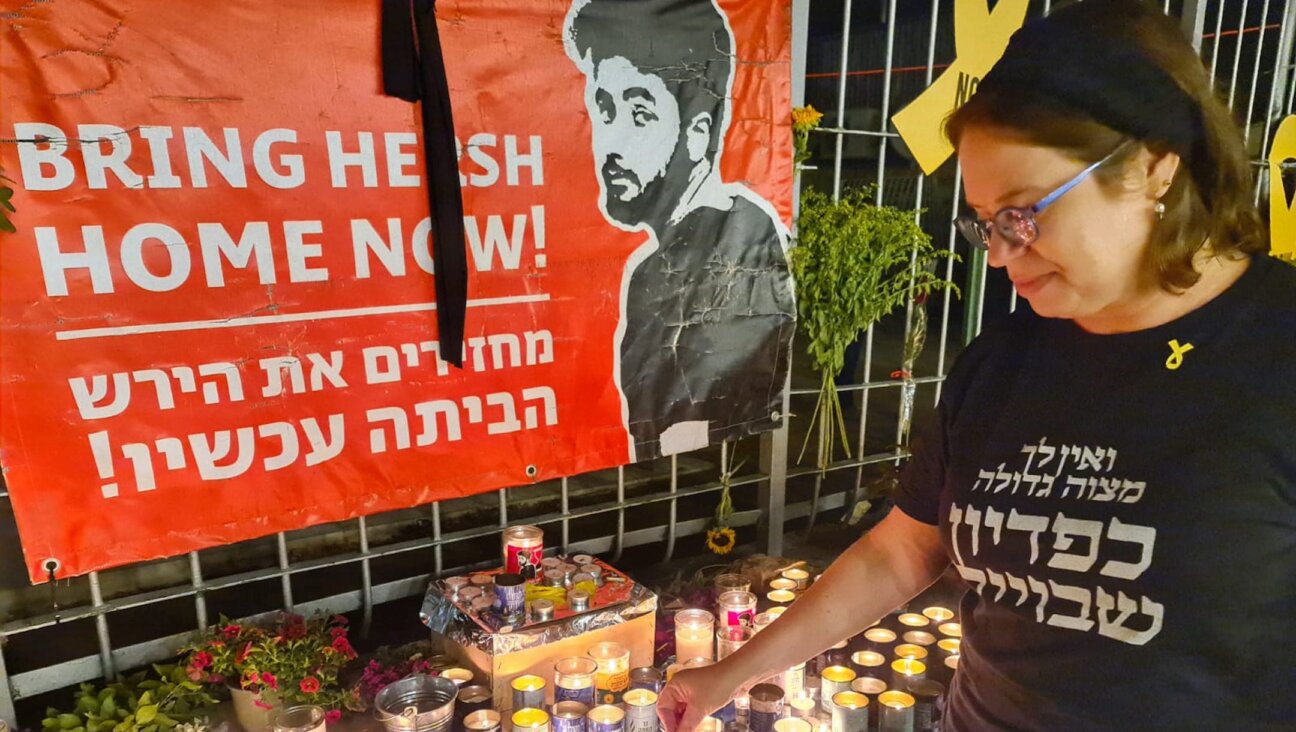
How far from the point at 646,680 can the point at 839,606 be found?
96 centimetres

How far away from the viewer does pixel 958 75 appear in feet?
9.09

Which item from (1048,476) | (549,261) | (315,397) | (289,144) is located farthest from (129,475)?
(1048,476)

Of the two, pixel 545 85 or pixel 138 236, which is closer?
pixel 138 236

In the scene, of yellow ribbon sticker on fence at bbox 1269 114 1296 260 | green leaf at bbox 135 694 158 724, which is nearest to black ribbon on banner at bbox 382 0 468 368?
green leaf at bbox 135 694 158 724

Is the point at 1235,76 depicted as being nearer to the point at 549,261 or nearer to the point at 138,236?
the point at 549,261

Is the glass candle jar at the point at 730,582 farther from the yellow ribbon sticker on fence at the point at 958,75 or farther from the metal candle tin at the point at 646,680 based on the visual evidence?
the yellow ribbon sticker on fence at the point at 958,75

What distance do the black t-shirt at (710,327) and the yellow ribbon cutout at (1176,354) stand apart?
1.53 meters

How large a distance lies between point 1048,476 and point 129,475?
1.73 meters

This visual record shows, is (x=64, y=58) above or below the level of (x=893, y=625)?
above

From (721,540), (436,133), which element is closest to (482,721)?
(721,540)

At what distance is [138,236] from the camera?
64.3 inches

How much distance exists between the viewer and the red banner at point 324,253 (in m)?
1.58

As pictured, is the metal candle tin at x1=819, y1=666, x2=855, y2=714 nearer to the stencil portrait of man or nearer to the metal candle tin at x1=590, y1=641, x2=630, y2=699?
the metal candle tin at x1=590, y1=641, x2=630, y2=699

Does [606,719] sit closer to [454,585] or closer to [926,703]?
[454,585]
